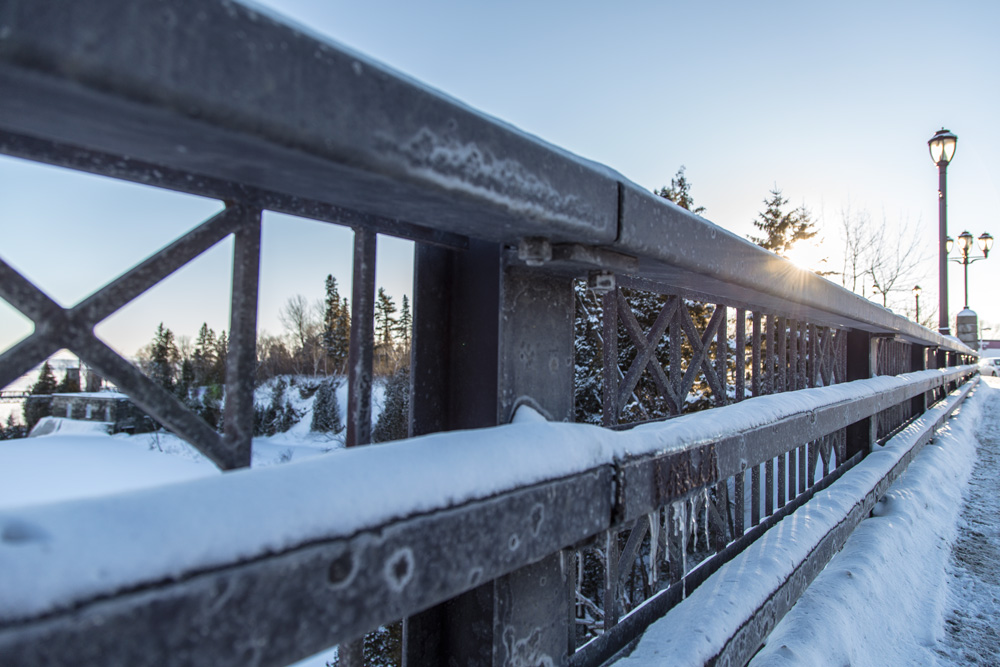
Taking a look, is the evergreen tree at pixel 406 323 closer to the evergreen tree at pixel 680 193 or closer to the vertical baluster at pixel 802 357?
the vertical baluster at pixel 802 357

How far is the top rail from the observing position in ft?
1.83

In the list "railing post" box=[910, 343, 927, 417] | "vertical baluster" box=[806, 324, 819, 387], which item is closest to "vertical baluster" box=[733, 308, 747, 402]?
"vertical baluster" box=[806, 324, 819, 387]

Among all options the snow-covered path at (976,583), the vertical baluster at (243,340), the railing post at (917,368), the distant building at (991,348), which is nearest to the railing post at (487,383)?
the vertical baluster at (243,340)

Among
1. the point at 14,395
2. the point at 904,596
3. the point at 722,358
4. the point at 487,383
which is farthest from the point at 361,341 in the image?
the point at 904,596

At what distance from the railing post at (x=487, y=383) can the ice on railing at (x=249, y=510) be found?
0.32 m

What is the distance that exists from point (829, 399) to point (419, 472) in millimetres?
2723

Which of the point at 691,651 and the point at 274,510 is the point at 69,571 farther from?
the point at 691,651

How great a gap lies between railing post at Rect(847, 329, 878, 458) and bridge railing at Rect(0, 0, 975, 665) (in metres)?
3.95

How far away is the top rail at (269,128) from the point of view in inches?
21.9

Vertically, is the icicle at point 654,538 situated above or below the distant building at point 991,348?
below

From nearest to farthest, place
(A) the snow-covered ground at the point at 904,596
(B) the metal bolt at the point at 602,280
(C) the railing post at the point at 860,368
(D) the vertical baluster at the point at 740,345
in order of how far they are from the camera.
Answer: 1. (B) the metal bolt at the point at 602,280
2. (A) the snow-covered ground at the point at 904,596
3. (D) the vertical baluster at the point at 740,345
4. (C) the railing post at the point at 860,368

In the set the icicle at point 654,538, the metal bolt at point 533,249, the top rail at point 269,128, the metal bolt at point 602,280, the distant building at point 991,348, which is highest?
the distant building at point 991,348

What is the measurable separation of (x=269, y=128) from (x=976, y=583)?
4.61m

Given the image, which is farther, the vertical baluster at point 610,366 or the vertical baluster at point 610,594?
the vertical baluster at point 610,366
